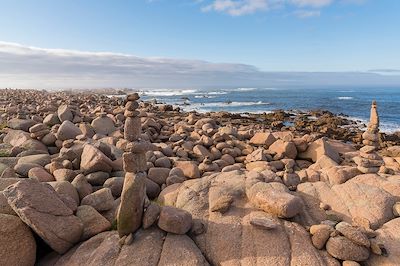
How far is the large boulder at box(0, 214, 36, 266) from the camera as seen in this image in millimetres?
7227

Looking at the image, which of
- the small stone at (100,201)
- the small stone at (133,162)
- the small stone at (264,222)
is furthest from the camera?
the small stone at (100,201)

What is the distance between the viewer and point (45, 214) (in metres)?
7.71

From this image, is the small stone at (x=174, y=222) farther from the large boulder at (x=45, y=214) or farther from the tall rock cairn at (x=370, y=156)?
the tall rock cairn at (x=370, y=156)

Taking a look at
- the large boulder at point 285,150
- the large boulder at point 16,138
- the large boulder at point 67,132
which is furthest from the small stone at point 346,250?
the large boulder at point 16,138

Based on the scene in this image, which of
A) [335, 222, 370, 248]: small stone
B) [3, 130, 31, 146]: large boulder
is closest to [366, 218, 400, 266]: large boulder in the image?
[335, 222, 370, 248]: small stone

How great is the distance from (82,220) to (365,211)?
806cm

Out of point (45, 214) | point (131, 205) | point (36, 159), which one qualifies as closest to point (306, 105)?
point (36, 159)

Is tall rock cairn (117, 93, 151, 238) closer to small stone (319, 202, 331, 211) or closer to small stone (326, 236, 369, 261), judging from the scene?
small stone (326, 236, 369, 261)

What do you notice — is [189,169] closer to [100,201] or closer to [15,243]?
[100,201]

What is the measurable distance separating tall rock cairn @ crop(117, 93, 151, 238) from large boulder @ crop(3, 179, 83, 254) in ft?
4.13

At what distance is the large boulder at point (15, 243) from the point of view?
23.7ft

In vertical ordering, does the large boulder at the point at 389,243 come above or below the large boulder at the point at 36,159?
below

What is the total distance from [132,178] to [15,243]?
307cm

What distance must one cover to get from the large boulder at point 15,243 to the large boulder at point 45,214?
0.22m
